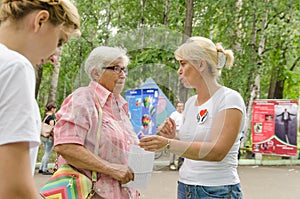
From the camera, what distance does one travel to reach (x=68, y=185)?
2.03 m

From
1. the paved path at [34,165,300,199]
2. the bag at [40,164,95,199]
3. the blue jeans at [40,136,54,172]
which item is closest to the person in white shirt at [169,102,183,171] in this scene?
the bag at [40,164,95,199]

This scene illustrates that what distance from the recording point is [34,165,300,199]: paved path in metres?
7.17

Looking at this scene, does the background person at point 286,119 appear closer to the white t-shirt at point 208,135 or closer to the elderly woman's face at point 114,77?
the white t-shirt at point 208,135

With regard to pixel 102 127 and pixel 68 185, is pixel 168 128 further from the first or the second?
pixel 68 185

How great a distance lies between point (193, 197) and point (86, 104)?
85 centimetres

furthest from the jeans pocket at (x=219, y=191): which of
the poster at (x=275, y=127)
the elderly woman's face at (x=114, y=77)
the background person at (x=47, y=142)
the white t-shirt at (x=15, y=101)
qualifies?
the poster at (x=275, y=127)

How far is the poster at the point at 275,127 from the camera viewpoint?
11.6 m

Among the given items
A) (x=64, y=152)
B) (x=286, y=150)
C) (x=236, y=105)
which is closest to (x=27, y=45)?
(x=64, y=152)

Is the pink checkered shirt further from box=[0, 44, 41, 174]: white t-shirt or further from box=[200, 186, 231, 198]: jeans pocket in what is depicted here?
box=[0, 44, 41, 174]: white t-shirt

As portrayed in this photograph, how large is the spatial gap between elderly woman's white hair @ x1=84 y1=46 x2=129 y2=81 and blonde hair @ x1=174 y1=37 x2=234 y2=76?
184 millimetres

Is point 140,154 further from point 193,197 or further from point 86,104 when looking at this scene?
point 193,197

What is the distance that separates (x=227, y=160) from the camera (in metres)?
2.32

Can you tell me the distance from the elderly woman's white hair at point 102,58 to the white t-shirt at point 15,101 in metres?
0.52

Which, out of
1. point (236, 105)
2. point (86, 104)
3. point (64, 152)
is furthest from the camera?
point (236, 105)
